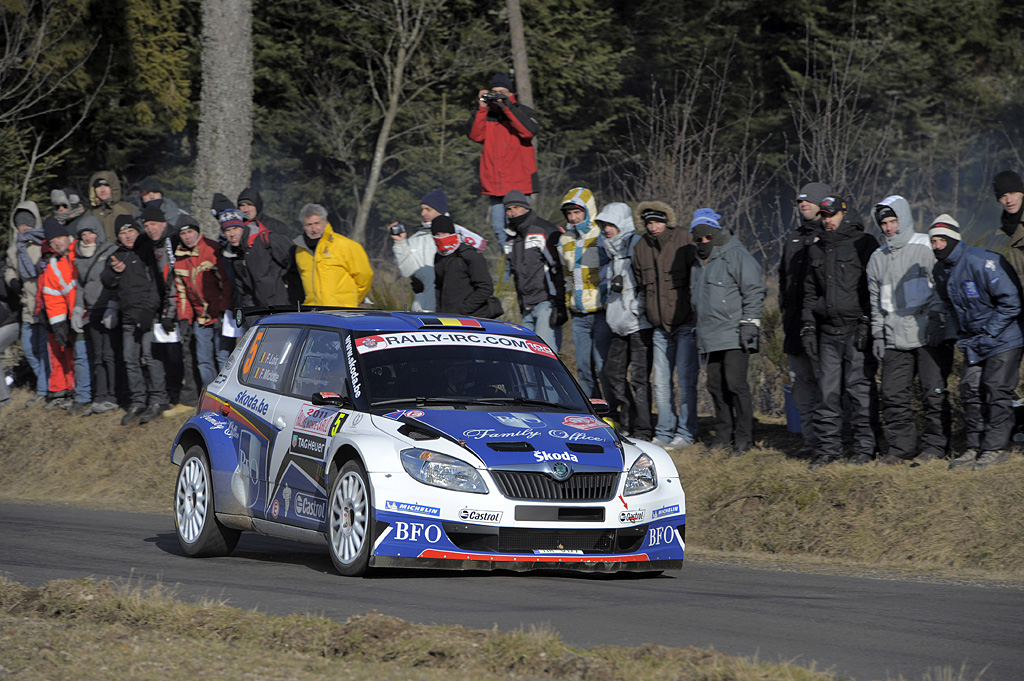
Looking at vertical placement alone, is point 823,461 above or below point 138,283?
below

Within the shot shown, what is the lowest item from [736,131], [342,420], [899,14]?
[342,420]

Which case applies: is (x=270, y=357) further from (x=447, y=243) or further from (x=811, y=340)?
(x=811, y=340)

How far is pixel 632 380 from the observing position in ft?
48.7

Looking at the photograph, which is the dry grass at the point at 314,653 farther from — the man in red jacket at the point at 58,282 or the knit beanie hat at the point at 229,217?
the man in red jacket at the point at 58,282

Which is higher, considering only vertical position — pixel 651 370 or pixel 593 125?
pixel 593 125

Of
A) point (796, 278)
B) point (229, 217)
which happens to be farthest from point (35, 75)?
point (796, 278)

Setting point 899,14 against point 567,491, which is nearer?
point 567,491

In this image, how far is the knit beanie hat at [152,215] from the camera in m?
18.3

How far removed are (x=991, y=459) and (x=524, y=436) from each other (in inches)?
181

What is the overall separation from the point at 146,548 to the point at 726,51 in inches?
1226

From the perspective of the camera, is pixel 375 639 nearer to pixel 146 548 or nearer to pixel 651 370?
pixel 146 548

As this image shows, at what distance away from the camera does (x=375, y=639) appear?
671cm

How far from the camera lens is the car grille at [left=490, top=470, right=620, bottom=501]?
901 centimetres

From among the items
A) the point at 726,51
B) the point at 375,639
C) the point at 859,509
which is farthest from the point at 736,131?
the point at 375,639
